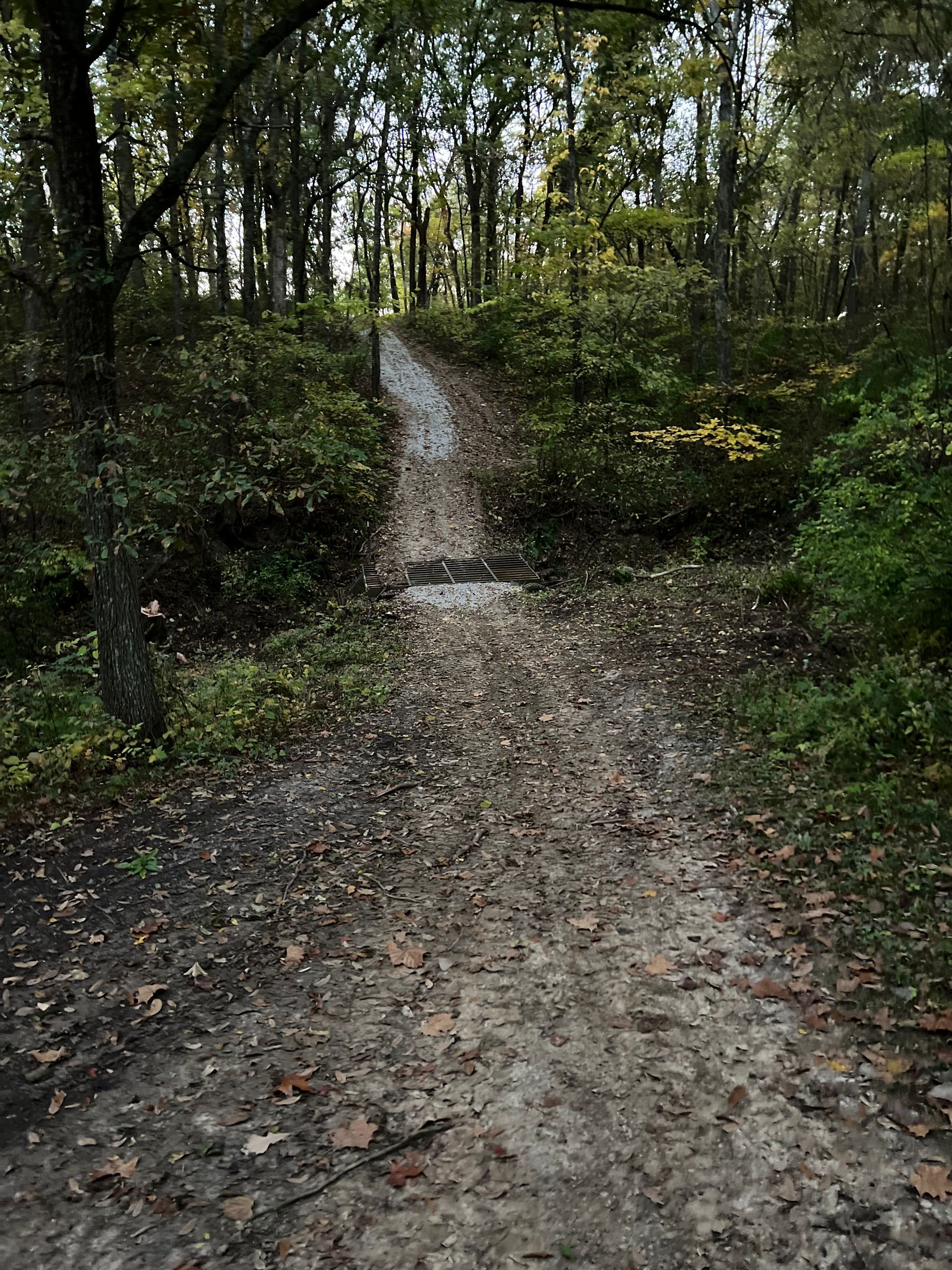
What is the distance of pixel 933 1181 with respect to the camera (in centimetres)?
274

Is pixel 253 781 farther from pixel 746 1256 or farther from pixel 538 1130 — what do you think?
pixel 746 1256

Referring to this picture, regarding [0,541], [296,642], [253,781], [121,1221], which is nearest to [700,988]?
[121,1221]

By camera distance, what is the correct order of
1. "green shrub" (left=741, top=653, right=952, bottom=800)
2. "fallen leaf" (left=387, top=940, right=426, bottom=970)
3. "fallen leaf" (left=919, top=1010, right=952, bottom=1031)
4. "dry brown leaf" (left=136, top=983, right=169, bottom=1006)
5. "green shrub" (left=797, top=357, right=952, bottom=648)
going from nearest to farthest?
"fallen leaf" (left=919, top=1010, right=952, bottom=1031)
"dry brown leaf" (left=136, top=983, right=169, bottom=1006)
"fallen leaf" (left=387, top=940, right=426, bottom=970)
"green shrub" (left=741, top=653, right=952, bottom=800)
"green shrub" (left=797, top=357, right=952, bottom=648)

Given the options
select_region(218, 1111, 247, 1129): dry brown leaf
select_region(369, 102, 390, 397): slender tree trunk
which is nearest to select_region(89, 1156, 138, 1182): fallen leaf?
select_region(218, 1111, 247, 1129): dry brown leaf

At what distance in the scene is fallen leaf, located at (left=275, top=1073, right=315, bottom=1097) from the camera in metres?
3.43

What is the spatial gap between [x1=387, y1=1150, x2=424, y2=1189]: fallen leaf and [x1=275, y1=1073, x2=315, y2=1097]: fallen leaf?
0.57 m

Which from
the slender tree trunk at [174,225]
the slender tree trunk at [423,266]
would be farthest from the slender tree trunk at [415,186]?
the slender tree trunk at [174,225]

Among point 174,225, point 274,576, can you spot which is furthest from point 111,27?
point 274,576

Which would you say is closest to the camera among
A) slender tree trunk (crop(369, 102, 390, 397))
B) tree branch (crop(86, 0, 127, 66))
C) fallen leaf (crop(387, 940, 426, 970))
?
fallen leaf (crop(387, 940, 426, 970))

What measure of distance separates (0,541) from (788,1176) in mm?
11135

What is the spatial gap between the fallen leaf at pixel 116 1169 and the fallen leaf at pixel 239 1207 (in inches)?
17.1

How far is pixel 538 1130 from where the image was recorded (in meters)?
3.18

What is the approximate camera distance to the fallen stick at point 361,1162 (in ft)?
9.47

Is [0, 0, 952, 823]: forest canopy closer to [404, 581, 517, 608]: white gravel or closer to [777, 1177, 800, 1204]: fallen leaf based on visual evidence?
[404, 581, 517, 608]: white gravel
